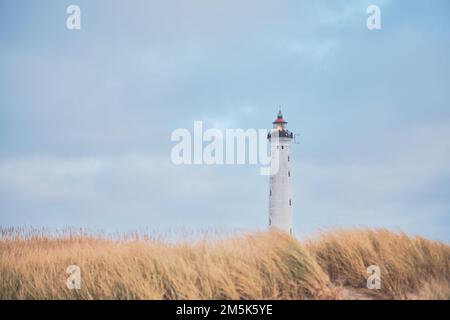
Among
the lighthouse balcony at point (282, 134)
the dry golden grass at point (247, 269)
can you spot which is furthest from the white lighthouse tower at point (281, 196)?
the dry golden grass at point (247, 269)

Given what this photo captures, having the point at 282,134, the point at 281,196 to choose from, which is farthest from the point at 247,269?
the point at 282,134

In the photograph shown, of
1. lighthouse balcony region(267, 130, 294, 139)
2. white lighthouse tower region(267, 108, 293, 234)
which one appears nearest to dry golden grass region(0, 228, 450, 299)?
white lighthouse tower region(267, 108, 293, 234)

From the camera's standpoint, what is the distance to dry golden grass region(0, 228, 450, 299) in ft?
29.0

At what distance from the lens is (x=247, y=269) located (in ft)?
29.6

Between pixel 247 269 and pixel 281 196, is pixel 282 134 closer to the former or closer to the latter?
pixel 281 196

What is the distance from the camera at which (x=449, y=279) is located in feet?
31.3

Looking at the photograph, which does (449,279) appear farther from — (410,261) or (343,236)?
(343,236)

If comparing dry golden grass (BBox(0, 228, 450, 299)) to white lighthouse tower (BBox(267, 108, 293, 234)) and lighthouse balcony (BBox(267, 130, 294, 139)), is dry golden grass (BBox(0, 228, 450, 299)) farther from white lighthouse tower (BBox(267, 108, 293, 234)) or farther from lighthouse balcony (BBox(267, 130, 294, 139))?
lighthouse balcony (BBox(267, 130, 294, 139))

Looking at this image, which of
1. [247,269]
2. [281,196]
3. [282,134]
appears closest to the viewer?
[247,269]

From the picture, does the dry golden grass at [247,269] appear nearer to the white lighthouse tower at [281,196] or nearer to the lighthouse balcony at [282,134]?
the white lighthouse tower at [281,196]

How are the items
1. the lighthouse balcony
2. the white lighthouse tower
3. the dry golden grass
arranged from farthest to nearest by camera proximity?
the lighthouse balcony → the white lighthouse tower → the dry golden grass

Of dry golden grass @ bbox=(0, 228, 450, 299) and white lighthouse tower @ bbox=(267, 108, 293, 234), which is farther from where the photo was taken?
white lighthouse tower @ bbox=(267, 108, 293, 234)

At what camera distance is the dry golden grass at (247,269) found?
8.84 metres
